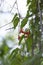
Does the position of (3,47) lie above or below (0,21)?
above

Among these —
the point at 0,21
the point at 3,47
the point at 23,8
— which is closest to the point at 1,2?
the point at 23,8

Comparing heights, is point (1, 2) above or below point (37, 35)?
above

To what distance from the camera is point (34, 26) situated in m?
0.84

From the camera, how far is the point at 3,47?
24.2 inches

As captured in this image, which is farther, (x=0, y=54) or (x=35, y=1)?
(x=35, y=1)

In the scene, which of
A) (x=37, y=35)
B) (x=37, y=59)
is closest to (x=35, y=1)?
(x=37, y=35)

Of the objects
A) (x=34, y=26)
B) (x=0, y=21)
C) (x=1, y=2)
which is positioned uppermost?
(x=1, y=2)

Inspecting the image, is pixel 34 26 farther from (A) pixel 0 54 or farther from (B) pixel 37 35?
(A) pixel 0 54

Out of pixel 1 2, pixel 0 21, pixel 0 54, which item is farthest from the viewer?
pixel 0 21

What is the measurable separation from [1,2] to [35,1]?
16 cm

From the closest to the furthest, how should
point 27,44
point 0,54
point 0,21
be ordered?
point 0,54, point 27,44, point 0,21

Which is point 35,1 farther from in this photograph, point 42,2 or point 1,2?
point 1,2

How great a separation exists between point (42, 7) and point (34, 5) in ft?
0.17

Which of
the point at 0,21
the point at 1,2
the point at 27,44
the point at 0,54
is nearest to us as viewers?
the point at 0,54
